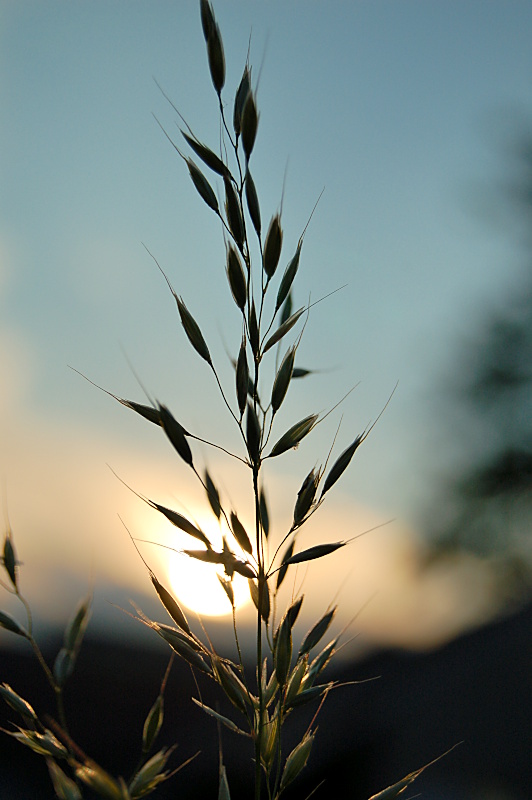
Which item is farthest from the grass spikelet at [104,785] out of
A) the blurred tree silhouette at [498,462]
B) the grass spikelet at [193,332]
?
the blurred tree silhouette at [498,462]

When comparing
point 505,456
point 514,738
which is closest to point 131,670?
point 514,738

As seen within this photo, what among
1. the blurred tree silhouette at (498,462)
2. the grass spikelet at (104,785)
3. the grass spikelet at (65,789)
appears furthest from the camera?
the blurred tree silhouette at (498,462)

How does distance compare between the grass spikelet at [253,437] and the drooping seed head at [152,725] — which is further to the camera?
the grass spikelet at [253,437]

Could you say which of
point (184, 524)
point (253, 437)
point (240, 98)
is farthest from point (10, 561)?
point (240, 98)

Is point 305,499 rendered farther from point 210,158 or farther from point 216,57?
point 216,57

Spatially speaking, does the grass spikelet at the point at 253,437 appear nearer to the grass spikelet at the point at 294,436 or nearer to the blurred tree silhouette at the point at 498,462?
the grass spikelet at the point at 294,436

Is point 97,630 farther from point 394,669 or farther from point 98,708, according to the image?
point 394,669

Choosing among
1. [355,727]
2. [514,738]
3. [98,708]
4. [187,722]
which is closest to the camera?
[514,738]
